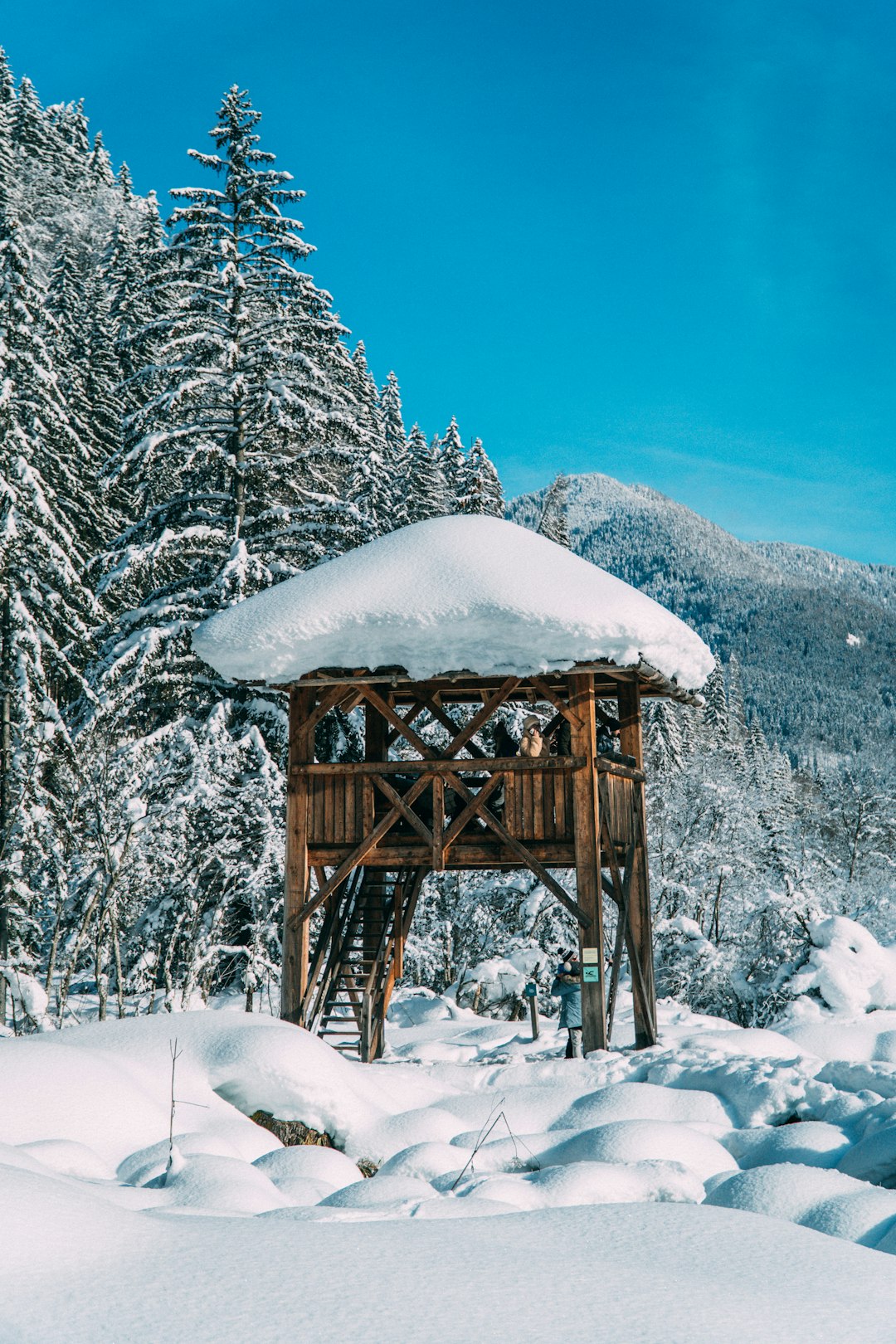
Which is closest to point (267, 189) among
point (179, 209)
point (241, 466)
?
point (179, 209)

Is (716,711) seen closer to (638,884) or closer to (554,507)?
(554,507)

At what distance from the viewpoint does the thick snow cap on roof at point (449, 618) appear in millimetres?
12789

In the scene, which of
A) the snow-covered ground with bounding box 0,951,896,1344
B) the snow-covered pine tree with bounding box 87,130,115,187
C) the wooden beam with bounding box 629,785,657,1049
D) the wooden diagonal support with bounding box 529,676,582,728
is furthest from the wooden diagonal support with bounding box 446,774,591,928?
the snow-covered pine tree with bounding box 87,130,115,187

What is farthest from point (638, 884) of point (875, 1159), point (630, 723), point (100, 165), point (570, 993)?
point (100, 165)

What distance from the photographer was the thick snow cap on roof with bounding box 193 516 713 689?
12789 mm

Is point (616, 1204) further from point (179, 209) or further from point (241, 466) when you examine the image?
point (179, 209)

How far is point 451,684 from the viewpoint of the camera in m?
15.8

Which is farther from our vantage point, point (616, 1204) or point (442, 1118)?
point (442, 1118)

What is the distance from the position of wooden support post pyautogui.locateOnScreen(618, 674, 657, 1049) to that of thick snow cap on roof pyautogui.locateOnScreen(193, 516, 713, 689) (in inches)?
50.3

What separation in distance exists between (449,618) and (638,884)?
17.9 feet

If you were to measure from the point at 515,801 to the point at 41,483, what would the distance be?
43.7ft

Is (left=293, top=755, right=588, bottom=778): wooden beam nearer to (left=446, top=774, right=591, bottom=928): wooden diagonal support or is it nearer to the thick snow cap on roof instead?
(left=446, top=774, right=591, bottom=928): wooden diagonal support

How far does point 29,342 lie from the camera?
23156mm

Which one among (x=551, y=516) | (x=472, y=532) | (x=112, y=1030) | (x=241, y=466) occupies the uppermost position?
(x=551, y=516)
